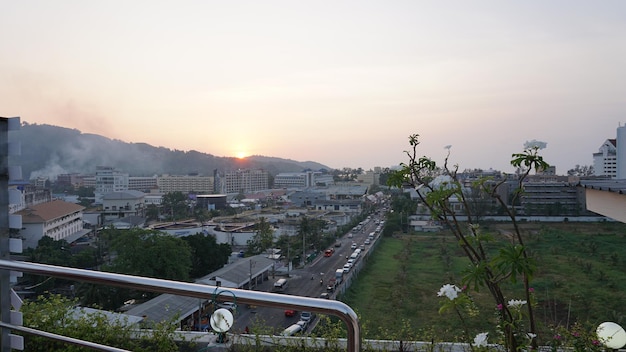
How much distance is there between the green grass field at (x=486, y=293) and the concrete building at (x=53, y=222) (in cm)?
802

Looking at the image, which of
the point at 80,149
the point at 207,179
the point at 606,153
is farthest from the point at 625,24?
the point at 80,149

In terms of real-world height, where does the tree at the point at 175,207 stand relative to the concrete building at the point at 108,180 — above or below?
below

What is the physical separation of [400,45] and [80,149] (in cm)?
5782

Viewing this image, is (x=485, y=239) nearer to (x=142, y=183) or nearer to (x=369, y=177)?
(x=142, y=183)

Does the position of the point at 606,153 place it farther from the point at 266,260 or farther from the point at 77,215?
the point at 77,215

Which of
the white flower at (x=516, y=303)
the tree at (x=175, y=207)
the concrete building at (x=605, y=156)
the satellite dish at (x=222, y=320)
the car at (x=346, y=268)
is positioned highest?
the concrete building at (x=605, y=156)

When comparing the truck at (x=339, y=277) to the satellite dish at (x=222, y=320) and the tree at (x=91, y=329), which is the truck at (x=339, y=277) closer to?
the tree at (x=91, y=329)

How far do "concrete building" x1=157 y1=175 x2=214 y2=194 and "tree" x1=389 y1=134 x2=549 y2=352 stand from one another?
3627cm

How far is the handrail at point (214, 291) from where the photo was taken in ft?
1.89

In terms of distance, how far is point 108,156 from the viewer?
190 feet

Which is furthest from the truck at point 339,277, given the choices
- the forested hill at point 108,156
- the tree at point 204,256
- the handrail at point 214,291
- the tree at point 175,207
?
the forested hill at point 108,156

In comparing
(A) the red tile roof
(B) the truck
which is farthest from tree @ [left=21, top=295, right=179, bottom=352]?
(A) the red tile roof

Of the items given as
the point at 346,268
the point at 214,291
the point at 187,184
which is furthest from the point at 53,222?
the point at 187,184

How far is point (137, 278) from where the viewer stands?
0.69 meters
